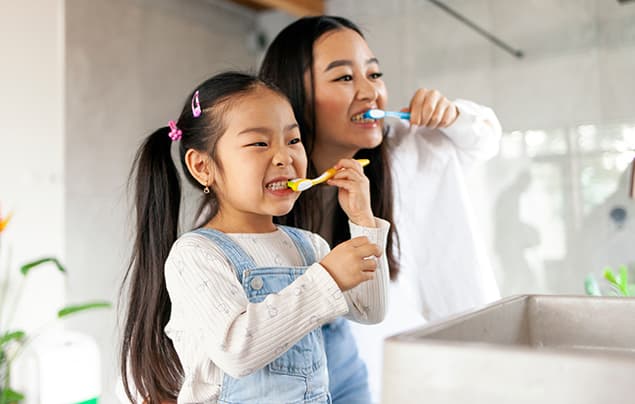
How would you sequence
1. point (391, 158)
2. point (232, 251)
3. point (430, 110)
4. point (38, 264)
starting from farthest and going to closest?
point (38, 264), point (391, 158), point (430, 110), point (232, 251)

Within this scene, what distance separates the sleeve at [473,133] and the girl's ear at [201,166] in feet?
1.83

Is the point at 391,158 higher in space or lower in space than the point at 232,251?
higher

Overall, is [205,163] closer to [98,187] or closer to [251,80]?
[251,80]

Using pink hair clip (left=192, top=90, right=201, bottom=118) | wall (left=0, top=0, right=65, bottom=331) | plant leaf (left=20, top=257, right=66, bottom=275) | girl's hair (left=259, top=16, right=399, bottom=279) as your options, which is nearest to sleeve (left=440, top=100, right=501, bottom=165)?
girl's hair (left=259, top=16, right=399, bottom=279)

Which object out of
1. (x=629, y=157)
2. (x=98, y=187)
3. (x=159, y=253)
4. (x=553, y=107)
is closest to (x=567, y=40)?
(x=553, y=107)

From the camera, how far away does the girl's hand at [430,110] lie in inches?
47.4

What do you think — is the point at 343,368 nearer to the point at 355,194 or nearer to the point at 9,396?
the point at 355,194

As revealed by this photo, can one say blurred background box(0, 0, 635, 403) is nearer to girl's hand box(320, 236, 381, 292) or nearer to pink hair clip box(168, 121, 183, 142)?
pink hair clip box(168, 121, 183, 142)

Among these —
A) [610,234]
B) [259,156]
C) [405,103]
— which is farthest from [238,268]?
[405,103]

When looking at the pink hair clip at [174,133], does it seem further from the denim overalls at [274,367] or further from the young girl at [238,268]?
the denim overalls at [274,367]

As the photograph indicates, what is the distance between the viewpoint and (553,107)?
2.50 m

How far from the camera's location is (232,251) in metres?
0.81

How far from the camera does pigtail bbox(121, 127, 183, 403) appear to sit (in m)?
0.91

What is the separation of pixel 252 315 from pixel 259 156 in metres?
0.22
